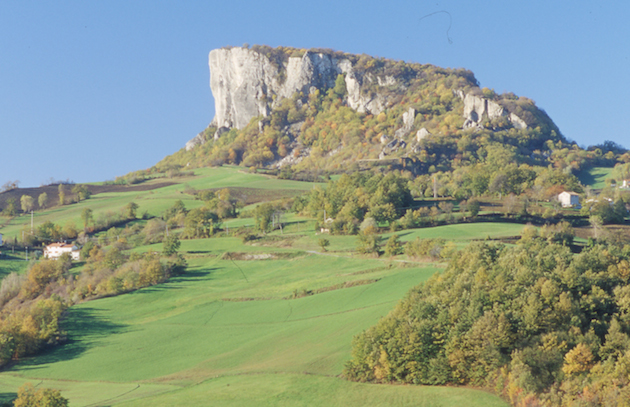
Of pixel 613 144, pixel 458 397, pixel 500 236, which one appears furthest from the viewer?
pixel 613 144

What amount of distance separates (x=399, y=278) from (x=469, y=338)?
19394mm

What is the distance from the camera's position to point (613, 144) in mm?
181750

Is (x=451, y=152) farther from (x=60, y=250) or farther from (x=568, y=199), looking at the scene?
(x=60, y=250)

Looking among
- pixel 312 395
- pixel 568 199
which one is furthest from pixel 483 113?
pixel 312 395

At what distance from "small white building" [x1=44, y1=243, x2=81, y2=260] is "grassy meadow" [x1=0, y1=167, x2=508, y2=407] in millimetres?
6920

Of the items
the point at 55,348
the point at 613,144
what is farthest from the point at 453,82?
the point at 55,348

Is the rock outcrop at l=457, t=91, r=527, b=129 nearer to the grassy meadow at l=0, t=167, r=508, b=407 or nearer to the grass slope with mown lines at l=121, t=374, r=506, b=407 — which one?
the grassy meadow at l=0, t=167, r=508, b=407

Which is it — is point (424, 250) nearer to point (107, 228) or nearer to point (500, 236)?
point (500, 236)

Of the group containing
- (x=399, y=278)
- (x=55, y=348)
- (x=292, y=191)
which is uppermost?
(x=292, y=191)

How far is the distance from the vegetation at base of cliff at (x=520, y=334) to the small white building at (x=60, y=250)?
57.8 m

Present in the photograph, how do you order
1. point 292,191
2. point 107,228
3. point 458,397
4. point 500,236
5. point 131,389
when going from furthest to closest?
1. point 292,191
2. point 107,228
3. point 500,236
4. point 131,389
5. point 458,397

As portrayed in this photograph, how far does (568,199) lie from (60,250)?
2861 inches

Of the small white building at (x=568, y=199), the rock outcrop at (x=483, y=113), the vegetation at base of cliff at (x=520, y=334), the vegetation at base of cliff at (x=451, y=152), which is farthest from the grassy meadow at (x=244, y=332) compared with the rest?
the rock outcrop at (x=483, y=113)

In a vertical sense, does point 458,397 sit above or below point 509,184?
below
